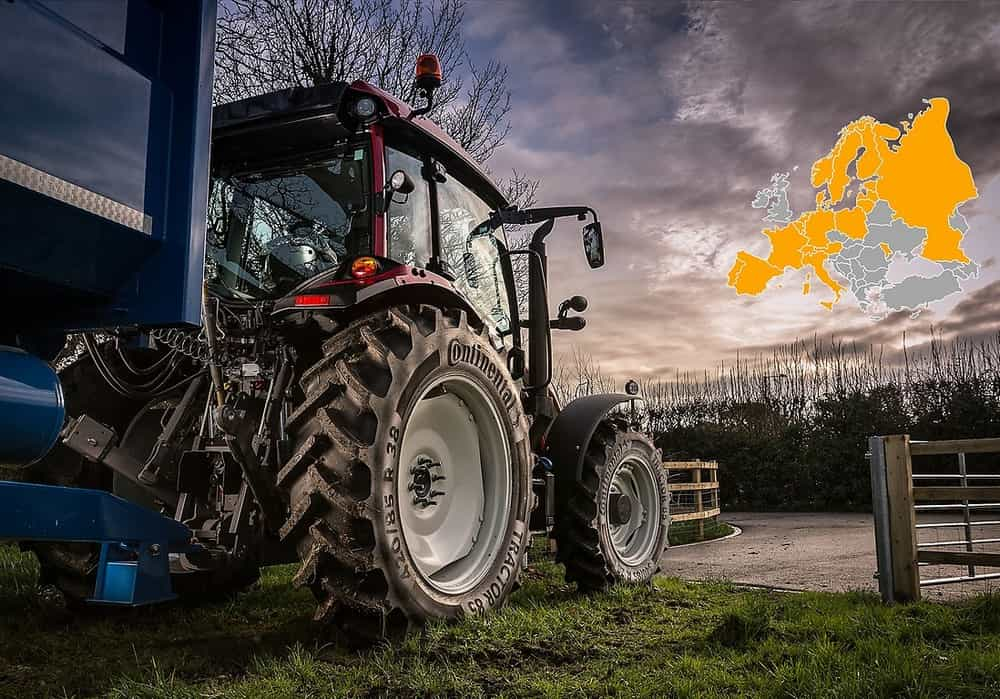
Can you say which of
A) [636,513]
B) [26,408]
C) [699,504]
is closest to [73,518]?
[26,408]

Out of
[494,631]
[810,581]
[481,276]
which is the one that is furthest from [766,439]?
[494,631]

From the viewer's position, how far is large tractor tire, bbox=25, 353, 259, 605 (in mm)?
4188

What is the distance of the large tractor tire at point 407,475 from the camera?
3350 mm

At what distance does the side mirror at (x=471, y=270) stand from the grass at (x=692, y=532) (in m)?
6.70

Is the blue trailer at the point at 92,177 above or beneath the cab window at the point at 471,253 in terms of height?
beneath

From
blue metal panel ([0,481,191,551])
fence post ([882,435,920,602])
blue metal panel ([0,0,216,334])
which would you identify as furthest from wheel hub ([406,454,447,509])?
fence post ([882,435,920,602])

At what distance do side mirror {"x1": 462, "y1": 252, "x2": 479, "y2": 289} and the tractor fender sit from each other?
42.4 inches

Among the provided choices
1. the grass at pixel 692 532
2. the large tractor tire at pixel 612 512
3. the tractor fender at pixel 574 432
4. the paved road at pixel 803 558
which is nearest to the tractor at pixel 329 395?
the large tractor tire at pixel 612 512

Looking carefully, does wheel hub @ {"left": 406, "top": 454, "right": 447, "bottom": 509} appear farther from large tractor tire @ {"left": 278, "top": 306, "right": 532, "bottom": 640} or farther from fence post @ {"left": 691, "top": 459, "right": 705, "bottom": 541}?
fence post @ {"left": 691, "top": 459, "right": 705, "bottom": 541}

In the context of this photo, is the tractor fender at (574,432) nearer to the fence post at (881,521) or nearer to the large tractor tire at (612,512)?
the large tractor tire at (612,512)

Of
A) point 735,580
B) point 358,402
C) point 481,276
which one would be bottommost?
point 735,580

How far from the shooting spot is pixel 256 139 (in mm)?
4227

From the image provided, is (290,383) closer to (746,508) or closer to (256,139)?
(256,139)

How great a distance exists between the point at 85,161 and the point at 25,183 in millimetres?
190
